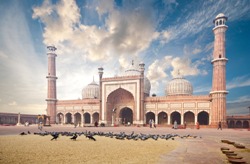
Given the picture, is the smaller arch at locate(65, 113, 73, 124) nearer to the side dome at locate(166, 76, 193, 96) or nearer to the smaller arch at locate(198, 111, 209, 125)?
the side dome at locate(166, 76, 193, 96)

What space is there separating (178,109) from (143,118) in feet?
21.2

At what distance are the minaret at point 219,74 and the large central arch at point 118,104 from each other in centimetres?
1522

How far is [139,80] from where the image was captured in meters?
38.2

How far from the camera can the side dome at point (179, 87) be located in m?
41.5


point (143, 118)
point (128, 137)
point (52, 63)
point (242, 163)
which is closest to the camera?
point (242, 163)

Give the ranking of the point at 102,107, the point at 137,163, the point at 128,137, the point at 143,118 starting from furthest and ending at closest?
the point at 102,107, the point at 143,118, the point at 128,137, the point at 137,163

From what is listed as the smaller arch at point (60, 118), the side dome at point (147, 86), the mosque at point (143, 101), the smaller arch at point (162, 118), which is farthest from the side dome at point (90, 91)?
the smaller arch at point (162, 118)

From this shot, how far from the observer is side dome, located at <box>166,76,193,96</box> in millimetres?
41531

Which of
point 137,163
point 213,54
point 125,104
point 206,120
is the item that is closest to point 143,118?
point 125,104

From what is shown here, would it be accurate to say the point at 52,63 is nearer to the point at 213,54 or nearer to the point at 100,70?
the point at 100,70

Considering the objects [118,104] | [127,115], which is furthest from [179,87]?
[118,104]

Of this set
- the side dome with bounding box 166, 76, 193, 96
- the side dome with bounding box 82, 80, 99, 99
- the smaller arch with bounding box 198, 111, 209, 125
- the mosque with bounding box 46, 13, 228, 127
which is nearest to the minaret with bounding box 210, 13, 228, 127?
the mosque with bounding box 46, 13, 228, 127

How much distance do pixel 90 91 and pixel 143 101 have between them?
17.4 m

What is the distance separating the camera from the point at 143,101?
124ft
